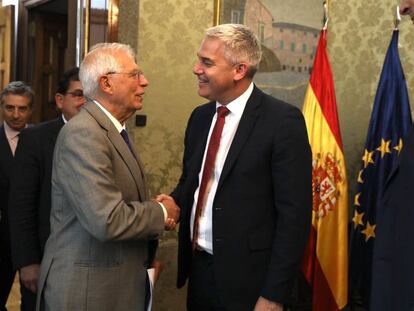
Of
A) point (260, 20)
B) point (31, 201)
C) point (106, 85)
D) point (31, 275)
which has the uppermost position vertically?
point (260, 20)

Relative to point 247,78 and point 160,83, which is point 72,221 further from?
point 160,83

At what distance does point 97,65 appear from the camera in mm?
1640

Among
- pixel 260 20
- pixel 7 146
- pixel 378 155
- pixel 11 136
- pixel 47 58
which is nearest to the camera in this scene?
pixel 7 146

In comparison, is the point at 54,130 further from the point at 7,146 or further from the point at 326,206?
the point at 326,206

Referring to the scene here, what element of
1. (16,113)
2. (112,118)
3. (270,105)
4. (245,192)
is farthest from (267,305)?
(16,113)

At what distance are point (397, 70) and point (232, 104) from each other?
4.81ft

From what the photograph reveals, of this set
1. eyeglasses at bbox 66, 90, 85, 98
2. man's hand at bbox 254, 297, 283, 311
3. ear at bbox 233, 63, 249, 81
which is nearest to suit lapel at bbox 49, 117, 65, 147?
eyeglasses at bbox 66, 90, 85, 98

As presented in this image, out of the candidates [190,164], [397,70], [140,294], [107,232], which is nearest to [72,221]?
[107,232]

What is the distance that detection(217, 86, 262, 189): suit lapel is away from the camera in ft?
5.57

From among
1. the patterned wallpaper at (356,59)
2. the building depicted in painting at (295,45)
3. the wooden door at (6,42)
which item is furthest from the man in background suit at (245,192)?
the wooden door at (6,42)

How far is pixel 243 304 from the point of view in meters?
1.70

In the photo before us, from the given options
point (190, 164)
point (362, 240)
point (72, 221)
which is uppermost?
point (190, 164)

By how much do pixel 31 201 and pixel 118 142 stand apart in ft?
2.18

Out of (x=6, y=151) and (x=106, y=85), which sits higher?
(x=106, y=85)
